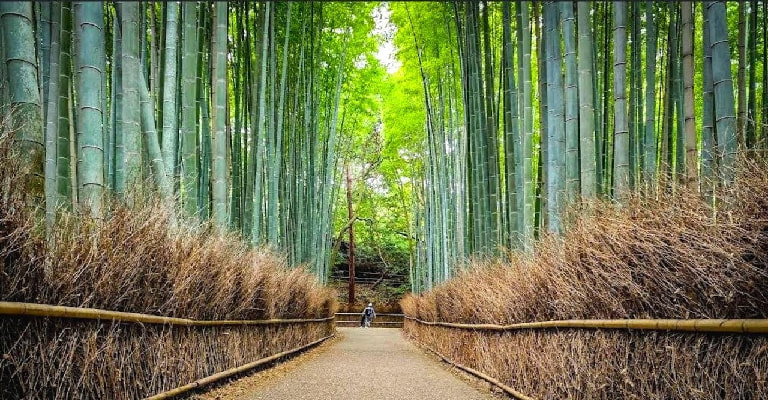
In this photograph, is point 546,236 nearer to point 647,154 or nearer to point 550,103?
point 550,103

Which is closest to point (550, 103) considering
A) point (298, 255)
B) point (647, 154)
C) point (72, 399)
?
point (647, 154)

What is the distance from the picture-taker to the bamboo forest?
76.7 inches

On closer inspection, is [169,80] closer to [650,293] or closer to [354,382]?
[354,382]

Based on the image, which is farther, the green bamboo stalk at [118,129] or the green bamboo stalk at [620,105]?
the green bamboo stalk at [118,129]

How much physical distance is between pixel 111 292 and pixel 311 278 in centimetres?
607

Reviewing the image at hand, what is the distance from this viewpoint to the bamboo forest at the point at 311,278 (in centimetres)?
195

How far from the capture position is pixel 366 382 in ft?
15.6

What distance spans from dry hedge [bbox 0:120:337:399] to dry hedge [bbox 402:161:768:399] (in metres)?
1.95

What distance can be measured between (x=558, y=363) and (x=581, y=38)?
1.99 metres

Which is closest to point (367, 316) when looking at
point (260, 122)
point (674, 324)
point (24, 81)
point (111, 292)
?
point (260, 122)

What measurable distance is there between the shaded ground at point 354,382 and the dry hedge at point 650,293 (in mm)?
715

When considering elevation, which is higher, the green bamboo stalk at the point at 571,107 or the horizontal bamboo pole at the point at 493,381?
the green bamboo stalk at the point at 571,107

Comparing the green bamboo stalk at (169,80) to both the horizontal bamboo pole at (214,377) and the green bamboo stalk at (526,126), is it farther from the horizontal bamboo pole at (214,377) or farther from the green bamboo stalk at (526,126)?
the green bamboo stalk at (526,126)

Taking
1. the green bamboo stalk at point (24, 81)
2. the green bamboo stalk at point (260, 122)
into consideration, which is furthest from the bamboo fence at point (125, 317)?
the green bamboo stalk at point (260, 122)
